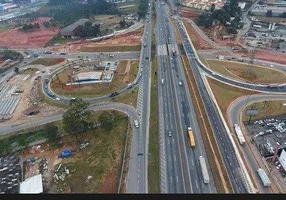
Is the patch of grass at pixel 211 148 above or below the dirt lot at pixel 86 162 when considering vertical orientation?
above

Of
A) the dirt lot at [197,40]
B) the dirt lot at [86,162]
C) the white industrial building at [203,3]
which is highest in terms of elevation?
the white industrial building at [203,3]

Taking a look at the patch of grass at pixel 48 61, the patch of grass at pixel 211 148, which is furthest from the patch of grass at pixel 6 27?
the patch of grass at pixel 211 148

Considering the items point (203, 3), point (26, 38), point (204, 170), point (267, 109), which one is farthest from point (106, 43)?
point (204, 170)

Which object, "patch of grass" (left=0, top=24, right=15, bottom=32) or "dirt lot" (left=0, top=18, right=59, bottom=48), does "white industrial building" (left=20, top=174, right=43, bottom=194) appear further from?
"patch of grass" (left=0, top=24, right=15, bottom=32)

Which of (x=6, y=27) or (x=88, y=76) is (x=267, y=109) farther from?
(x=6, y=27)

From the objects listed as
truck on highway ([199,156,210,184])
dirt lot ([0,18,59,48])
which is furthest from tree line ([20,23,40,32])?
truck on highway ([199,156,210,184])

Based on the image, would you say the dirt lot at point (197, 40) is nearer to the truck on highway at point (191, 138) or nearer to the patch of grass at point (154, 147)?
the patch of grass at point (154, 147)

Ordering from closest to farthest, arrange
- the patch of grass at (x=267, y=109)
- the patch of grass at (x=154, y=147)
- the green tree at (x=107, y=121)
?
the patch of grass at (x=154, y=147) < the green tree at (x=107, y=121) < the patch of grass at (x=267, y=109)
